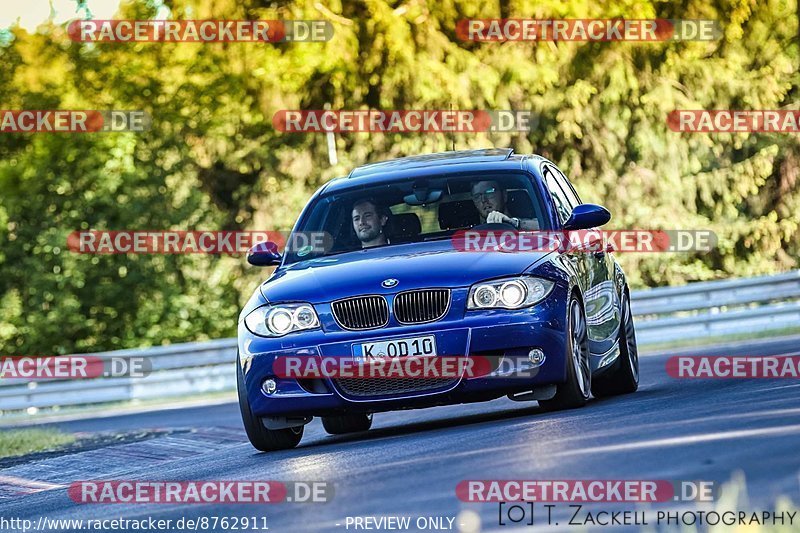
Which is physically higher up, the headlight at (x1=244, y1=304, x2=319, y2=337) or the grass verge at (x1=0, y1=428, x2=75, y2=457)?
the headlight at (x1=244, y1=304, x2=319, y2=337)

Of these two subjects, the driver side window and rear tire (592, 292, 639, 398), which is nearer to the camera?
the driver side window

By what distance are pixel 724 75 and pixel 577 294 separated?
2627 centimetres

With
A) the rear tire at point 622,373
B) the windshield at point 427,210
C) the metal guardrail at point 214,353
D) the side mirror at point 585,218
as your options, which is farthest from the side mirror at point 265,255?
the metal guardrail at point 214,353

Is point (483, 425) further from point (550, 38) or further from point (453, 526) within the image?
point (550, 38)

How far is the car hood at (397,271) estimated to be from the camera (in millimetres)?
10539

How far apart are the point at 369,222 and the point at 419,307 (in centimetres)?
144

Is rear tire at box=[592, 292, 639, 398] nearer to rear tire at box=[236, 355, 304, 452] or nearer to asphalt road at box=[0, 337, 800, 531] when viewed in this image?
asphalt road at box=[0, 337, 800, 531]

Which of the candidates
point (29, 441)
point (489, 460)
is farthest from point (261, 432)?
point (29, 441)

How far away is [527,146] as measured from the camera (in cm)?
3638

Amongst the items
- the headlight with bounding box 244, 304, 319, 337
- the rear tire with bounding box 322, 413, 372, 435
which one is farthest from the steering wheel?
the rear tire with bounding box 322, 413, 372, 435

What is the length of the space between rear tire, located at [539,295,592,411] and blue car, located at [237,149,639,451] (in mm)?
12

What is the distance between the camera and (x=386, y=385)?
1048 cm

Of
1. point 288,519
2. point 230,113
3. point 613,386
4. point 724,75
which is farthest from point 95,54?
point 288,519

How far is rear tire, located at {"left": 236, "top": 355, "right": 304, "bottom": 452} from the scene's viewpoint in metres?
11.1
